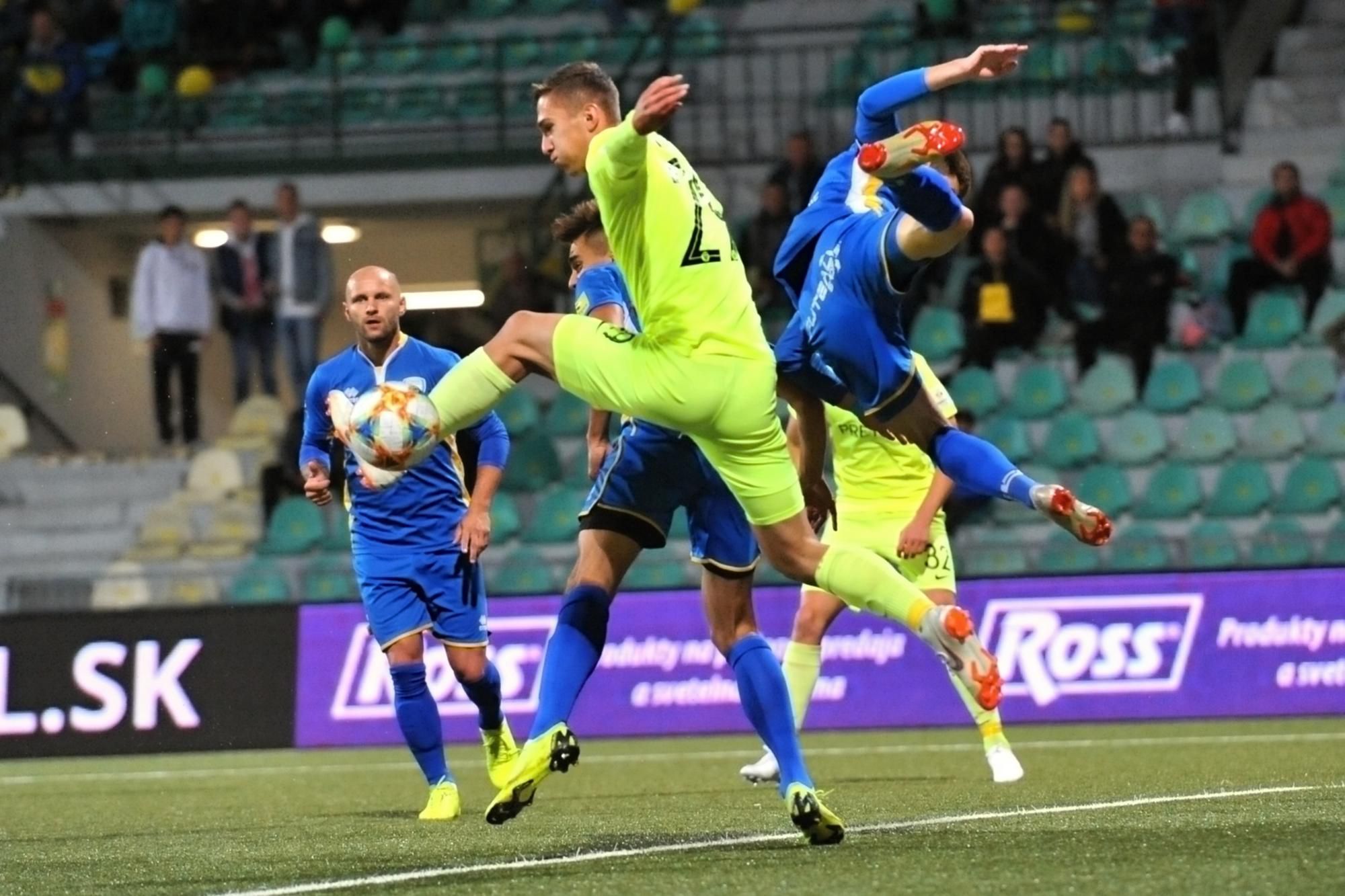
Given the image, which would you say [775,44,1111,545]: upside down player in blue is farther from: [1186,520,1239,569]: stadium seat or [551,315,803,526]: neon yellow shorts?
[1186,520,1239,569]: stadium seat

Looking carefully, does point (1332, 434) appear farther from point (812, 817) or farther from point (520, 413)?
point (812, 817)

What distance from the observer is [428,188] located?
20.8 meters

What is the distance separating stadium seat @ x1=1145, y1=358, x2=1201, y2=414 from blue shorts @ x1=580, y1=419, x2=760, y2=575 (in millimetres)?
10675

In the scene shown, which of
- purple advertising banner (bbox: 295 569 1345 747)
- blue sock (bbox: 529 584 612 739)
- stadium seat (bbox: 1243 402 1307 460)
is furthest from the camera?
stadium seat (bbox: 1243 402 1307 460)

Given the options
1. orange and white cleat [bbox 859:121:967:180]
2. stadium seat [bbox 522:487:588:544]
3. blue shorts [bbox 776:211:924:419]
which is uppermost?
orange and white cleat [bbox 859:121:967:180]

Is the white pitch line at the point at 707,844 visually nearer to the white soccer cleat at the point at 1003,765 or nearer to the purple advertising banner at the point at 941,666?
the white soccer cleat at the point at 1003,765

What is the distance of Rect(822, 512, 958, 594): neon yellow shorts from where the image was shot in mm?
10289

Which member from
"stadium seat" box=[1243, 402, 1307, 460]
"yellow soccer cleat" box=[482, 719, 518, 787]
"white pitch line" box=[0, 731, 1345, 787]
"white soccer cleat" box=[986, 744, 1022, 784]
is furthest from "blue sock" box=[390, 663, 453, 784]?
"stadium seat" box=[1243, 402, 1307, 460]

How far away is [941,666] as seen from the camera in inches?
550

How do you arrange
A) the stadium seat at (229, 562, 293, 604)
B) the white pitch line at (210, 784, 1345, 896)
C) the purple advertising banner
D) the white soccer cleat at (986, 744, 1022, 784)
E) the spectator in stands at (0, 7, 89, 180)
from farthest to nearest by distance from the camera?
the spectator in stands at (0, 7, 89, 180), the stadium seat at (229, 562, 293, 604), the purple advertising banner, the white soccer cleat at (986, 744, 1022, 784), the white pitch line at (210, 784, 1345, 896)

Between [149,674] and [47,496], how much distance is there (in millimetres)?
6609

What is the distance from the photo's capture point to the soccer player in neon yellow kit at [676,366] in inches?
254

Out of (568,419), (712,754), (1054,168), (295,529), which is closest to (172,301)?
(295,529)

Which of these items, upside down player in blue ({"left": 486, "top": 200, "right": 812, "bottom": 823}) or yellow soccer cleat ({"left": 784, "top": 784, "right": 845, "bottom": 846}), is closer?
yellow soccer cleat ({"left": 784, "top": 784, "right": 845, "bottom": 846})
